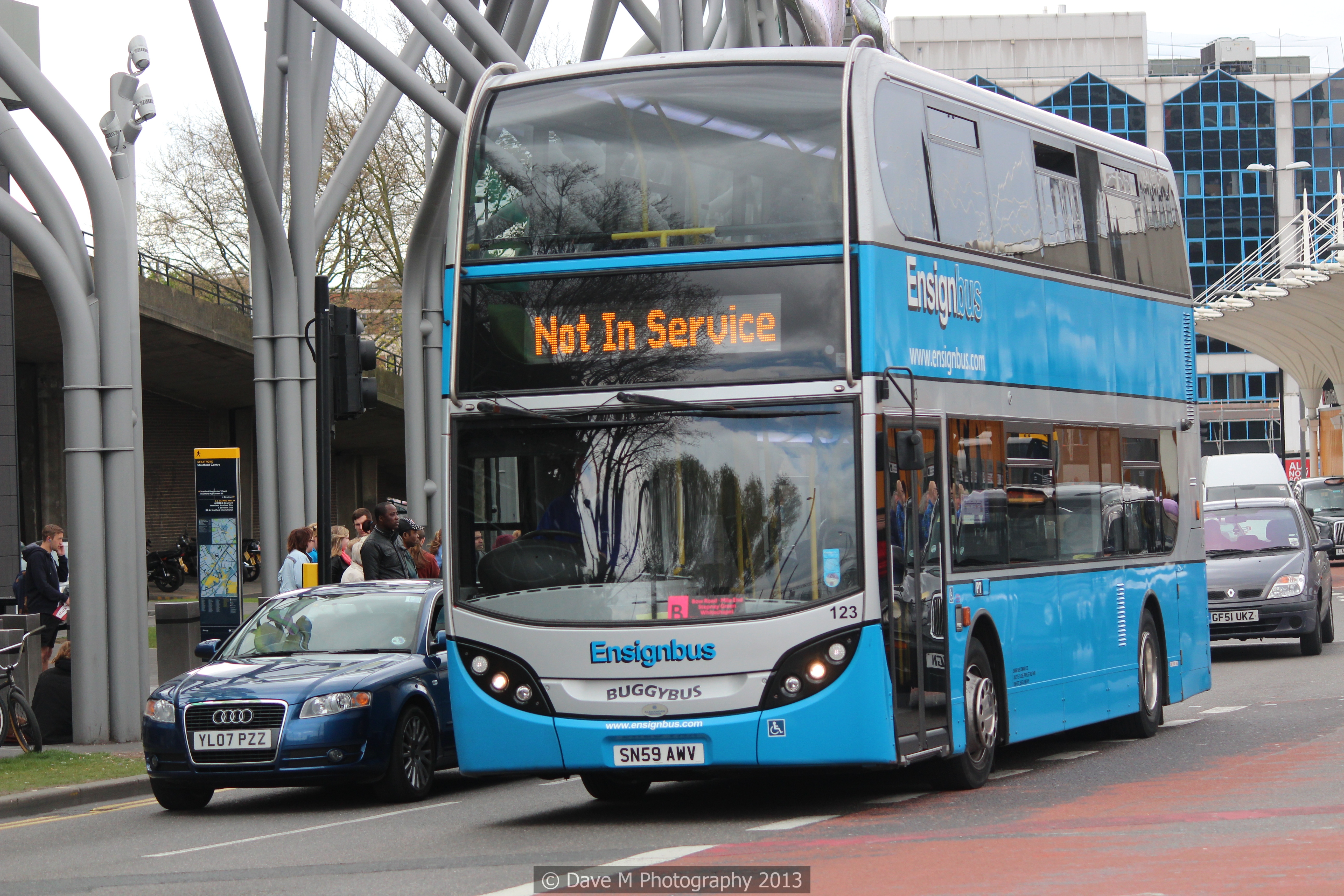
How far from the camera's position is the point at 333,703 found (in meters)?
12.1

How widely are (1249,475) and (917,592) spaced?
108 feet

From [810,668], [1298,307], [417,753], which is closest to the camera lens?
[810,668]

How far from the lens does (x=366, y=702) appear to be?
1216 centimetres

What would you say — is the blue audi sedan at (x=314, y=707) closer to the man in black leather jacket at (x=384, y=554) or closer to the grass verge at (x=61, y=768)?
the grass verge at (x=61, y=768)

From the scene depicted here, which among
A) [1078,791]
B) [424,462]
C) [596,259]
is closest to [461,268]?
[596,259]

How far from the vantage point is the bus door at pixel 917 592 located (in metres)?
10.0

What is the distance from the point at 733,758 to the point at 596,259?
2.71 m

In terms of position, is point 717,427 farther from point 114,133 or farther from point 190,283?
point 190,283

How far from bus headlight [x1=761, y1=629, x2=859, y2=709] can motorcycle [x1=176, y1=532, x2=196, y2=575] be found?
38.0 m

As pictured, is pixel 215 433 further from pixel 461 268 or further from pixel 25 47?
pixel 461 268

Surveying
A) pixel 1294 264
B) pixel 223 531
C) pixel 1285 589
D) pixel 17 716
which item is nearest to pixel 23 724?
pixel 17 716

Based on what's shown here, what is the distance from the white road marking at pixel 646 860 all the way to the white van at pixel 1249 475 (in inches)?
1277

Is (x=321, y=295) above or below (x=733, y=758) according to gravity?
above

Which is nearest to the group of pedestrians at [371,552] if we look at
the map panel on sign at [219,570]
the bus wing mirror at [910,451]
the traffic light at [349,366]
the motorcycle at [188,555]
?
the map panel on sign at [219,570]
